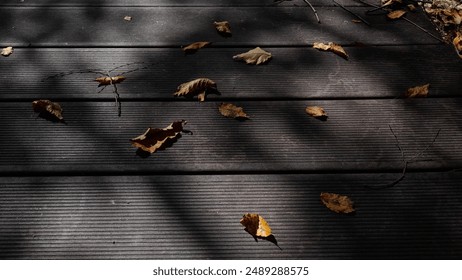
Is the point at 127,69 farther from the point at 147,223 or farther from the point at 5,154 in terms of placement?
the point at 147,223

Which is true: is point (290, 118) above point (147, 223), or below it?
above

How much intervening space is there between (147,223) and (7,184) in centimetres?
49

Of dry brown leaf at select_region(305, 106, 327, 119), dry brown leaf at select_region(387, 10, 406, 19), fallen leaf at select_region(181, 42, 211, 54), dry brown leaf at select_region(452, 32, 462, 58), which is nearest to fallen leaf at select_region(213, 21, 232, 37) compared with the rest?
fallen leaf at select_region(181, 42, 211, 54)

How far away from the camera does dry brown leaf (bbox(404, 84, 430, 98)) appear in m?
1.88

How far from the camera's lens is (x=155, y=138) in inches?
65.1

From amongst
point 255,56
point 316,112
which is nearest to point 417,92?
point 316,112

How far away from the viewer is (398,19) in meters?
2.43

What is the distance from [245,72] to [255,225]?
2.72 feet

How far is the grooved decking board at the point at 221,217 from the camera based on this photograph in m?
1.33

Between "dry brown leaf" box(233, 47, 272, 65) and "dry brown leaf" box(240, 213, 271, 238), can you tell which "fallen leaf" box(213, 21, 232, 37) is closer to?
"dry brown leaf" box(233, 47, 272, 65)

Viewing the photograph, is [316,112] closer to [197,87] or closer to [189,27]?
[197,87]

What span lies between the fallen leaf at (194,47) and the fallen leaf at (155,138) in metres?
0.55

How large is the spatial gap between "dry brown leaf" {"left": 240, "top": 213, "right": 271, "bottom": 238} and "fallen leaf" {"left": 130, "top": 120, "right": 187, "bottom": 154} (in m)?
0.42
